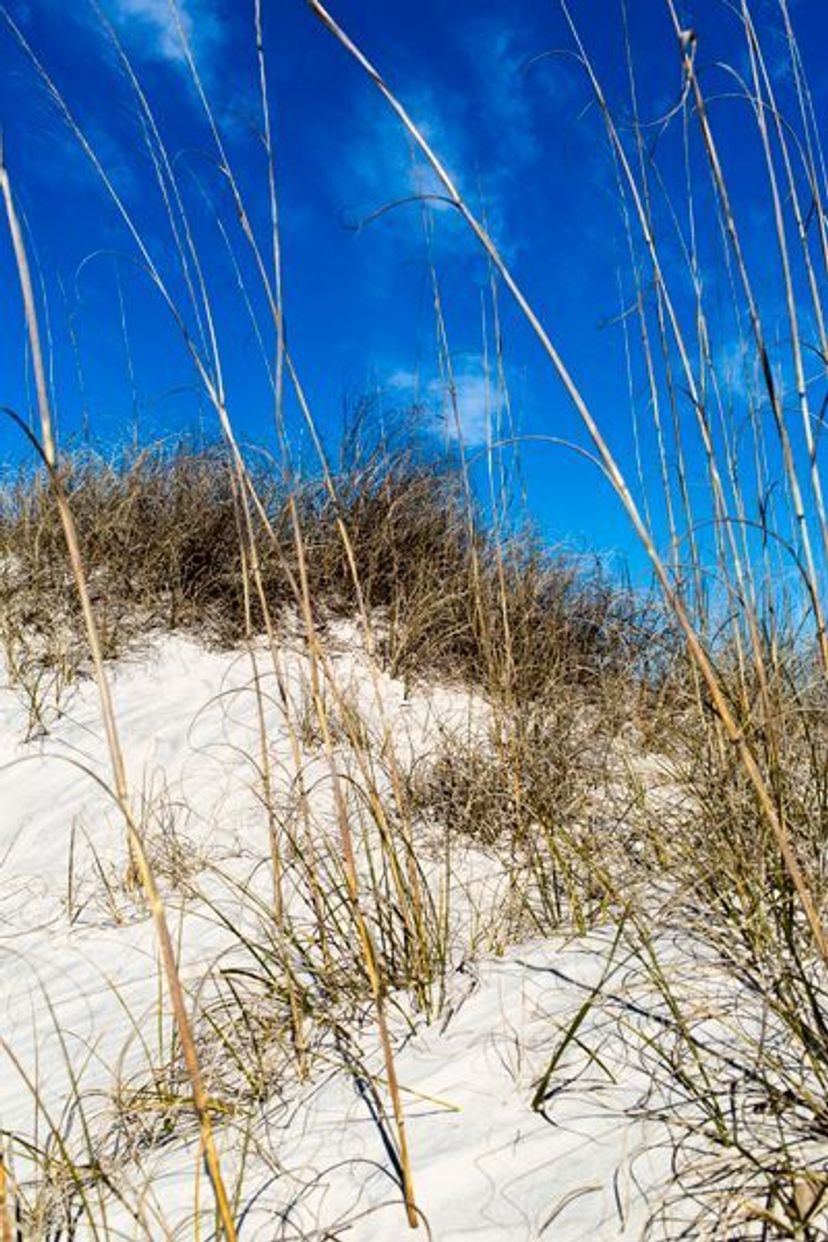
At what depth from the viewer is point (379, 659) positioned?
4.61 meters

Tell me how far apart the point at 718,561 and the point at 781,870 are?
0.64 m

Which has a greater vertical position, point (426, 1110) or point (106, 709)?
point (106, 709)

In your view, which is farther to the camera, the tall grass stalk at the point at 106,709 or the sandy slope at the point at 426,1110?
the sandy slope at the point at 426,1110

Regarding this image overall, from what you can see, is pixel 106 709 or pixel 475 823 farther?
pixel 475 823

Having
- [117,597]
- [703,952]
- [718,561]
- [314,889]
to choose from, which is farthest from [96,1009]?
[117,597]

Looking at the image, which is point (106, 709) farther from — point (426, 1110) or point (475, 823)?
point (475, 823)

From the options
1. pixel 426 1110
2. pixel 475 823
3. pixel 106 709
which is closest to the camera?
pixel 106 709

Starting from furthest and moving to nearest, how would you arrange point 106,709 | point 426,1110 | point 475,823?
point 475,823
point 426,1110
point 106,709

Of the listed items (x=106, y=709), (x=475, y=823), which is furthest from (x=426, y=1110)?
(x=475, y=823)

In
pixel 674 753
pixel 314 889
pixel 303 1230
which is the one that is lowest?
pixel 303 1230

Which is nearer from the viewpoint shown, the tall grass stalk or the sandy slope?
the tall grass stalk

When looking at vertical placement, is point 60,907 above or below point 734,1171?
above

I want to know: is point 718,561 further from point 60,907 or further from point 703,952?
point 60,907

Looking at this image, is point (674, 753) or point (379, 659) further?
point (379, 659)
